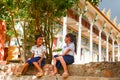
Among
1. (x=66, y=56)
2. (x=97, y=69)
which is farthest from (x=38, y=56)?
(x=97, y=69)

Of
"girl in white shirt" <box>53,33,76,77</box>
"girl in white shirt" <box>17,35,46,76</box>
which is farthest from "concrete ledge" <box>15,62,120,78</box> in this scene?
"girl in white shirt" <box>17,35,46,76</box>

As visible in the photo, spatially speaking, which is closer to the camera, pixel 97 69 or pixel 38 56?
pixel 97 69

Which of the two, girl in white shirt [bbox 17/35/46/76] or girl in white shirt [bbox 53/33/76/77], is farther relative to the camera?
girl in white shirt [bbox 17/35/46/76]

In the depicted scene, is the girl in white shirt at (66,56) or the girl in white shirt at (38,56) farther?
the girl in white shirt at (38,56)

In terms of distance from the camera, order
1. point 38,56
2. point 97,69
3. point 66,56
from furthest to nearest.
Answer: point 38,56
point 97,69
point 66,56

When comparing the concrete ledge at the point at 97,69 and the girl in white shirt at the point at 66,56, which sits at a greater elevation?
the girl in white shirt at the point at 66,56

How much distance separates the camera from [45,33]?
11.5 metres

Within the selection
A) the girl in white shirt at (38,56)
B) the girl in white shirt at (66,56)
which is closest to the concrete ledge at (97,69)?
the girl in white shirt at (66,56)

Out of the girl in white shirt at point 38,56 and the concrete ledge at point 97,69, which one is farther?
the girl in white shirt at point 38,56

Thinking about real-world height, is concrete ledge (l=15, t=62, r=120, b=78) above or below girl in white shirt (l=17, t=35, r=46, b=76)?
below

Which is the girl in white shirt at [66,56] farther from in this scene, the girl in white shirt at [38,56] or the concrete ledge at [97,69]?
the girl in white shirt at [38,56]

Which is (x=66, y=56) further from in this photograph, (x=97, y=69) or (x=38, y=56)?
(x=38, y=56)

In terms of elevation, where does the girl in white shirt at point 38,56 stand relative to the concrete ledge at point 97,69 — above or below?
above

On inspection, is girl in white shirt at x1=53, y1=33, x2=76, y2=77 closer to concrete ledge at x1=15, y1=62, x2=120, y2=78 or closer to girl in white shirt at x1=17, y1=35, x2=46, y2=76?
concrete ledge at x1=15, y1=62, x2=120, y2=78
